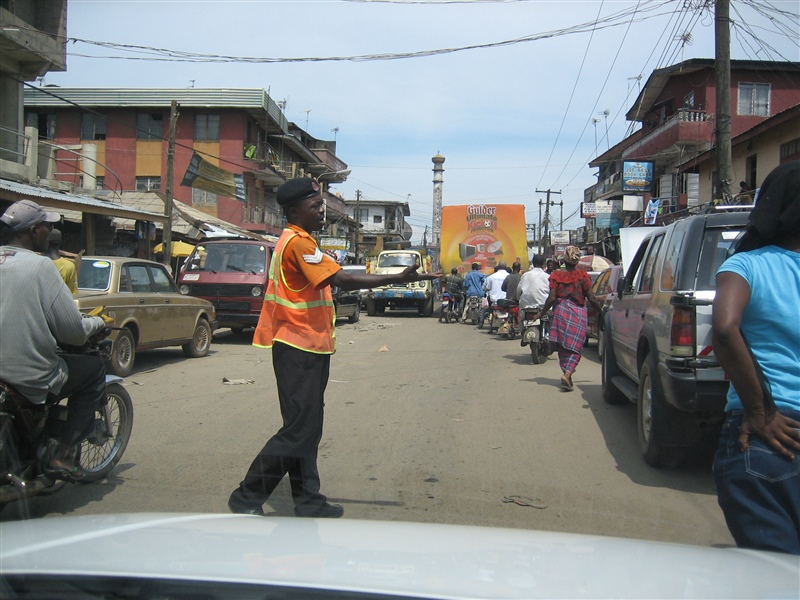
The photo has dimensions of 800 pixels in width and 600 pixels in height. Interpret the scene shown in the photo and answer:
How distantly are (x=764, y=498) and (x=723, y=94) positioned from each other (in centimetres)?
1250

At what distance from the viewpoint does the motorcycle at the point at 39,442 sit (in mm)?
4043

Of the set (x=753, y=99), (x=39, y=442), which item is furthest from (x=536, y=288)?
(x=753, y=99)

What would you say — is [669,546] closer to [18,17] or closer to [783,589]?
[783,589]

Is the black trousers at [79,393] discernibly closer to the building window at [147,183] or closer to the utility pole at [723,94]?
the utility pole at [723,94]

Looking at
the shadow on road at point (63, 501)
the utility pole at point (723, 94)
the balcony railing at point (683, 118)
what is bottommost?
the shadow on road at point (63, 501)

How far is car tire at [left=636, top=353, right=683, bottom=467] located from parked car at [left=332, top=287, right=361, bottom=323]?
1347cm

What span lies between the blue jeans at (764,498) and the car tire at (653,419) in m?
3.10

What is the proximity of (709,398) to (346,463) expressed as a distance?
2811mm

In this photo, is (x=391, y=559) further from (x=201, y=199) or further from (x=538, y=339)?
(x=201, y=199)

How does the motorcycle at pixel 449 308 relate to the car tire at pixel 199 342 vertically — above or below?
above

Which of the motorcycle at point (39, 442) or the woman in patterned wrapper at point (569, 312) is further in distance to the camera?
the woman in patterned wrapper at point (569, 312)

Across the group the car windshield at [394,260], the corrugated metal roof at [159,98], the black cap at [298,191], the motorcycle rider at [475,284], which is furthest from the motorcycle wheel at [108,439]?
the corrugated metal roof at [159,98]

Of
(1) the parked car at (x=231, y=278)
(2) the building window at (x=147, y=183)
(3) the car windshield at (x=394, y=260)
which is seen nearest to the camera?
(1) the parked car at (x=231, y=278)

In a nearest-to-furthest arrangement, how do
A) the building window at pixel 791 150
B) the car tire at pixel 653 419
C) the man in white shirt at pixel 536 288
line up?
the car tire at pixel 653 419 → the man in white shirt at pixel 536 288 → the building window at pixel 791 150
